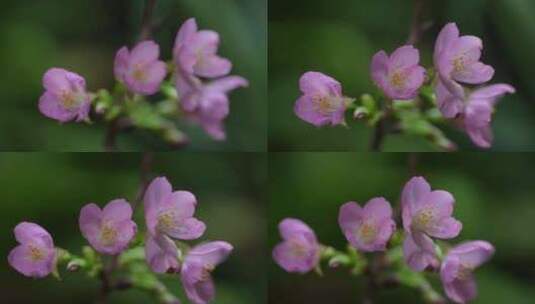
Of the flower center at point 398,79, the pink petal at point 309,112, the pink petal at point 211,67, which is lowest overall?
the pink petal at point 309,112

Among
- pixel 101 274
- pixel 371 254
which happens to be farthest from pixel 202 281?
pixel 371 254

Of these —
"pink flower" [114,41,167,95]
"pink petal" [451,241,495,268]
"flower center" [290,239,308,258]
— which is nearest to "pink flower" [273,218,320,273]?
"flower center" [290,239,308,258]

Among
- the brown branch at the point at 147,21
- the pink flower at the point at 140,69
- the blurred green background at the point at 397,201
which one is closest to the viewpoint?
the pink flower at the point at 140,69

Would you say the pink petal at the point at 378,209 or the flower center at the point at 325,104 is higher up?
the flower center at the point at 325,104

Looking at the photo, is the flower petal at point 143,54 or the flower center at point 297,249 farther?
the flower center at point 297,249

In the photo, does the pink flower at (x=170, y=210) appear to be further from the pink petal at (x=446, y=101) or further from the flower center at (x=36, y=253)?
the pink petal at (x=446, y=101)

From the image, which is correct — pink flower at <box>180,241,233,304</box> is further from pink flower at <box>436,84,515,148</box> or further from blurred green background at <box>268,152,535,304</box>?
pink flower at <box>436,84,515,148</box>

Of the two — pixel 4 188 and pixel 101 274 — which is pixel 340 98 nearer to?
pixel 101 274

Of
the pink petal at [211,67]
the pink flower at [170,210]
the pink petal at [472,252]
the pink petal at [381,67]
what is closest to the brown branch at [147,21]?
the pink petal at [211,67]
